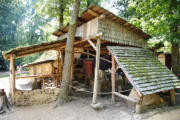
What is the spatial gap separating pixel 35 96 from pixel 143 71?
5.65m

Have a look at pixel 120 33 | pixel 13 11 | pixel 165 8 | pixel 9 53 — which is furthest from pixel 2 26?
pixel 165 8

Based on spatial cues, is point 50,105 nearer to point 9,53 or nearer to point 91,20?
point 9,53

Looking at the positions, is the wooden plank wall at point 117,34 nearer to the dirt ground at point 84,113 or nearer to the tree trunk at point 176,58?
the tree trunk at point 176,58

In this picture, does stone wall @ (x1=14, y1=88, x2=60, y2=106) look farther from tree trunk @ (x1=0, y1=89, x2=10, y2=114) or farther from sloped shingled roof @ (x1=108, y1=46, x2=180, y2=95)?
→ sloped shingled roof @ (x1=108, y1=46, x2=180, y2=95)

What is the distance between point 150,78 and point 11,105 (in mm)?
6789

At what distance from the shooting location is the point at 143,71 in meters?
5.26

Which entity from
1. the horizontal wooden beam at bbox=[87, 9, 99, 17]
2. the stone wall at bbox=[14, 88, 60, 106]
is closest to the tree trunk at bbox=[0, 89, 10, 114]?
the stone wall at bbox=[14, 88, 60, 106]

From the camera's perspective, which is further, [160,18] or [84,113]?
[160,18]

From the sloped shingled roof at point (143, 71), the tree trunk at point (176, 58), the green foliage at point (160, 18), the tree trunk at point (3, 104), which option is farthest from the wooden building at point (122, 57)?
the tree trunk at point (176, 58)

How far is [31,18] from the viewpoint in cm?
2488

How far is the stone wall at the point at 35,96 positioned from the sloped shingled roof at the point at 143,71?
3.85 metres

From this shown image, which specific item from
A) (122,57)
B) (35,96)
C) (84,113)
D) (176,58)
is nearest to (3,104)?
(35,96)

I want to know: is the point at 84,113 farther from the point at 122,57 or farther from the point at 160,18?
the point at 160,18

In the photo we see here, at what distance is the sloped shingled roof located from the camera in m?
4.55
